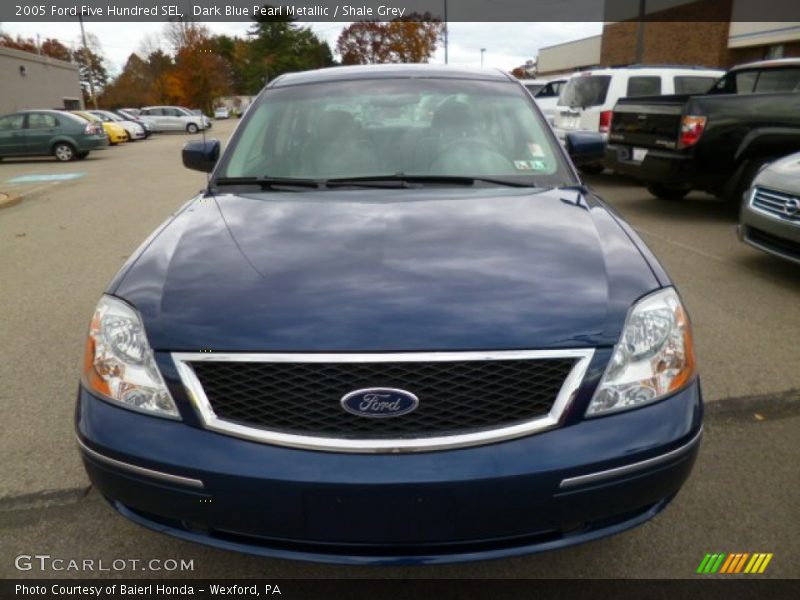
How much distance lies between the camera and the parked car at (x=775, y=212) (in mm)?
5066

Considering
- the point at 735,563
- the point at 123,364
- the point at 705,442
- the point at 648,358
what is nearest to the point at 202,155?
the point at 123,364

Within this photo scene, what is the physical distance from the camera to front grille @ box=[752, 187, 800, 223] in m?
5.05

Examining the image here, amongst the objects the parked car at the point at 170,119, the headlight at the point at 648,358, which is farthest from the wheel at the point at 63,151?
the parked car at the point at 170,119

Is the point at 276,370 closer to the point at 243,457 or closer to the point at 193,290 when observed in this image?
the point at 243,457

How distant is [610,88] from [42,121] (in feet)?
55.3

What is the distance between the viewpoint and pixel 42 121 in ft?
63.6

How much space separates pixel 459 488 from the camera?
5.44 ft

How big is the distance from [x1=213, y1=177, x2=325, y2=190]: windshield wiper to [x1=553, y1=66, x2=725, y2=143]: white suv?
30.4ft

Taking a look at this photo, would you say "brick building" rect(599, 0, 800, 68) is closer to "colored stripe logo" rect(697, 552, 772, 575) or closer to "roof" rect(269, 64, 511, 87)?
"roof" rect(269, 64, 511, 87)

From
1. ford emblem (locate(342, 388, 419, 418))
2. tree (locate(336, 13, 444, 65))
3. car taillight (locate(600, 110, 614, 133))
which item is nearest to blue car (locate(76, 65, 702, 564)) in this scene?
ford emblem (locate(342, 388, 419, 418))

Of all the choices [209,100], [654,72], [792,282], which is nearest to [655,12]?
[654,72]

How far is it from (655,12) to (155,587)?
3722cm

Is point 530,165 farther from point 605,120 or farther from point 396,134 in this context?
point 605,120

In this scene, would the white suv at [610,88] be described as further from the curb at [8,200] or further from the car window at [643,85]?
the curb at [8,200]
